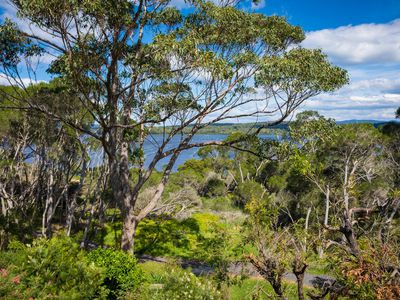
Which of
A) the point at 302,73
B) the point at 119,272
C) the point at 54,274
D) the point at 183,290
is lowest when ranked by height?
the point at 119,272

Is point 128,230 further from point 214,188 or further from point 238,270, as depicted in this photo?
point 214,188

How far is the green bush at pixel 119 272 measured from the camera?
1119cm

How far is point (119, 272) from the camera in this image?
37.0 ft

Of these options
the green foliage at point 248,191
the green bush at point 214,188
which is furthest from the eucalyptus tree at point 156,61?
the green bush at point 214,188

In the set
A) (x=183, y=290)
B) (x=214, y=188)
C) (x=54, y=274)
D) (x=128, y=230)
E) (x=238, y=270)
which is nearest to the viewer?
(x=54, y=274)

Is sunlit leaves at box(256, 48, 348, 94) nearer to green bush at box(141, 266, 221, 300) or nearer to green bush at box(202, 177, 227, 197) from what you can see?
green bush at box(141, 266, 221, 300)

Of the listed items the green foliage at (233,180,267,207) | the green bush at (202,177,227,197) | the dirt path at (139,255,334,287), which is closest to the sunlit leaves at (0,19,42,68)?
the dirt path at (139,255,334,287)

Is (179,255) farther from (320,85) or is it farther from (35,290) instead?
(35,290)

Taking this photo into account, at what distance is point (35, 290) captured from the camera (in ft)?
16.1

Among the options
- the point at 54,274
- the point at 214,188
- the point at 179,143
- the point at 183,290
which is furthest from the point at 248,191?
the point at 54,274

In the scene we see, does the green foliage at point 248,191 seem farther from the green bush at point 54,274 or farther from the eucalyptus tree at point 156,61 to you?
the green bush at point 54,274

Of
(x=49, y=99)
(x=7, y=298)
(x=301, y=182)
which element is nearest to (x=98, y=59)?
(x=49, y=99)

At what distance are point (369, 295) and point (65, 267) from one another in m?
5.03

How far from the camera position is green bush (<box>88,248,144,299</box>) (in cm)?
1119
